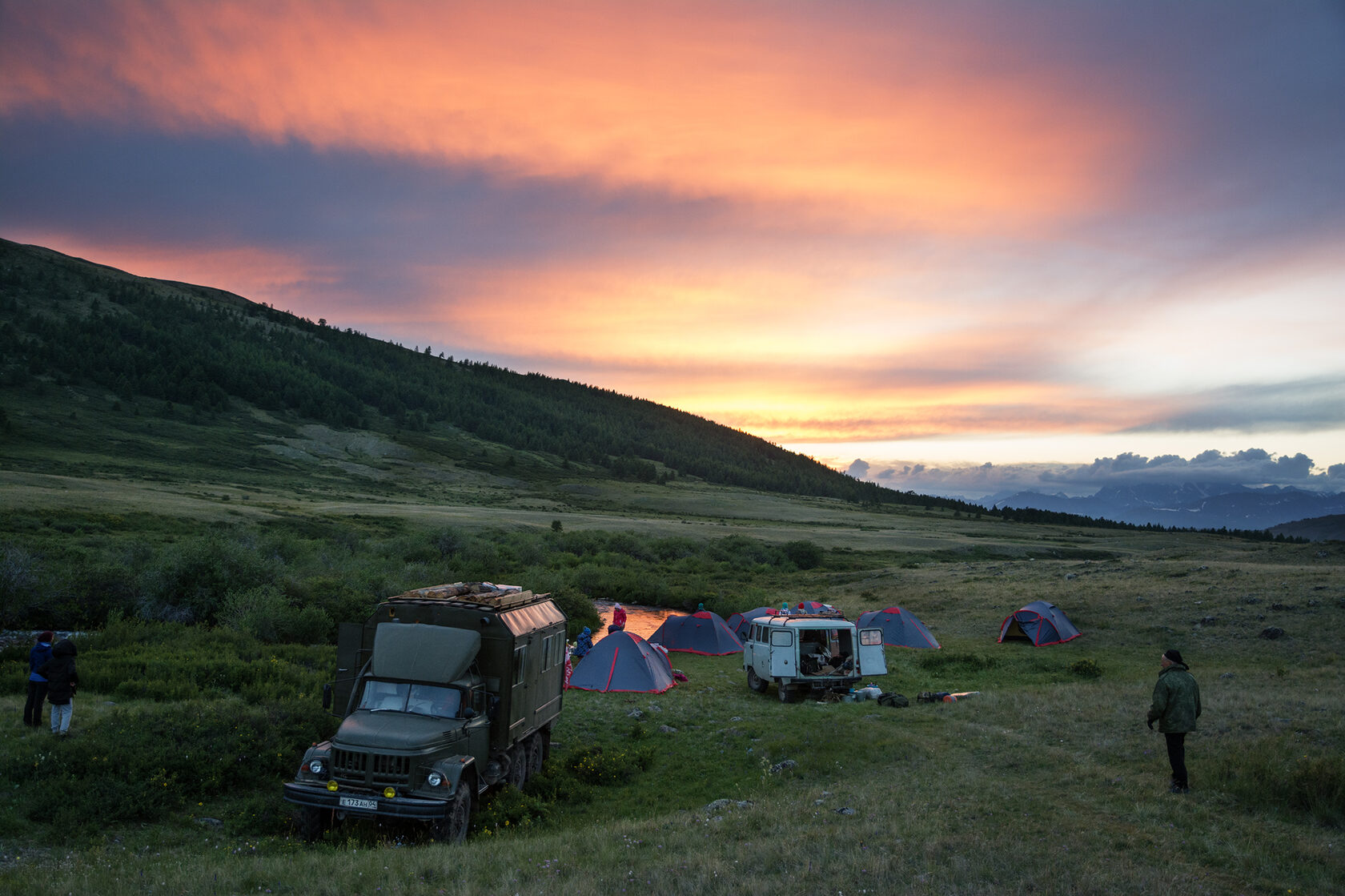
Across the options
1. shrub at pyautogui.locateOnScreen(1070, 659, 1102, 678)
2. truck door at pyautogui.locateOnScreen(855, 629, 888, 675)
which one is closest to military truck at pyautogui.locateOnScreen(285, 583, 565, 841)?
truck door at pyautogui.locateOnScreen(855, 629, 888, 675)

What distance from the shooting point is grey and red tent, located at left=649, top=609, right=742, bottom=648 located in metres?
33.3

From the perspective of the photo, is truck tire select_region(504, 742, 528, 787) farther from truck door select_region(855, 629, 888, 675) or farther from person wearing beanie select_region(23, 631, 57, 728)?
truck door select_region(855, 629, 888, 675)

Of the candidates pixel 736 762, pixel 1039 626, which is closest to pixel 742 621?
pixel 1039 626

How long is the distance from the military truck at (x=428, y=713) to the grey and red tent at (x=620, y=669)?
10.2m

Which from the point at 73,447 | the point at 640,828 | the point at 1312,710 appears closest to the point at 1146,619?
the point at 1312,710

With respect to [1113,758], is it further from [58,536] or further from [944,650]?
A: [58,536]

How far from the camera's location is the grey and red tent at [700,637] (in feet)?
109

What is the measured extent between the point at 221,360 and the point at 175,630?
193100mm

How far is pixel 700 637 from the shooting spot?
33.7 meters

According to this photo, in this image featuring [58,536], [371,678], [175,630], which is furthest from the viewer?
[58,536]

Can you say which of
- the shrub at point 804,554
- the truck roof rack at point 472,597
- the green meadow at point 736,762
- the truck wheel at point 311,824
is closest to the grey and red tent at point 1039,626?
the green meadow at point 736,762

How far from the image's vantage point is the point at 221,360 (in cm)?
18912

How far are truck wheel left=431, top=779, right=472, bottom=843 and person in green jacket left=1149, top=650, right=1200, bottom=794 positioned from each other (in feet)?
34.2

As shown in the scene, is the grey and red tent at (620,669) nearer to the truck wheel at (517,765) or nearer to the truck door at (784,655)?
the truck door at (784,655)
